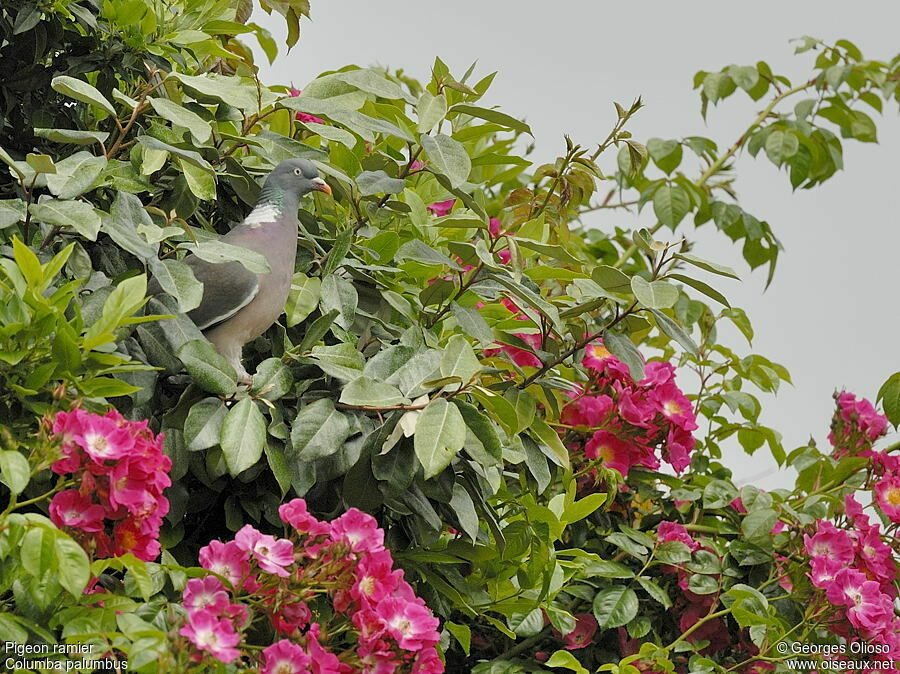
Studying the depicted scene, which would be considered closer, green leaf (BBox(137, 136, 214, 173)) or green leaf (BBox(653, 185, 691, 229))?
green leaf (BBox(137, 136, 214, 173))

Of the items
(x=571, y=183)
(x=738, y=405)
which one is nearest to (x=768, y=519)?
(x=738, y=405)

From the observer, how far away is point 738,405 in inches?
60.8

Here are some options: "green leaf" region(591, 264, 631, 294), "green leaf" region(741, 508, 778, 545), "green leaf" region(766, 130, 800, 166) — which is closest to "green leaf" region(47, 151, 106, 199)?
"green leaf" region(591, 264, 631, 294)

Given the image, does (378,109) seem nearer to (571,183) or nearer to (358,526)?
(571,183)

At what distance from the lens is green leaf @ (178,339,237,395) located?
856 mm

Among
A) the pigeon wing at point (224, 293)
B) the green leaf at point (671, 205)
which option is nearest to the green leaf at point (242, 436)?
the pigeon wing at point (224, 293)

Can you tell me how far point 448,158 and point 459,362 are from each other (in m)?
0.22

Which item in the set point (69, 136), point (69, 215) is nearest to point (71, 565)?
point (69, 215)

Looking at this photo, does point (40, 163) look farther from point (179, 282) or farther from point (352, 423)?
point (352, 423)

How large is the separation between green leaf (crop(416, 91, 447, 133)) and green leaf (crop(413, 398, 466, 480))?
0.31m

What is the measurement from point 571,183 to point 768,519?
469 mm

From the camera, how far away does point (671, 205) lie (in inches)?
67.4

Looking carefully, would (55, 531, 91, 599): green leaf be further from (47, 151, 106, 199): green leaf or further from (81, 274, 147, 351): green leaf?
(47, 151, 106, 199): green leaf

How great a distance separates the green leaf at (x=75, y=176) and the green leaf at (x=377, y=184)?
237mm
